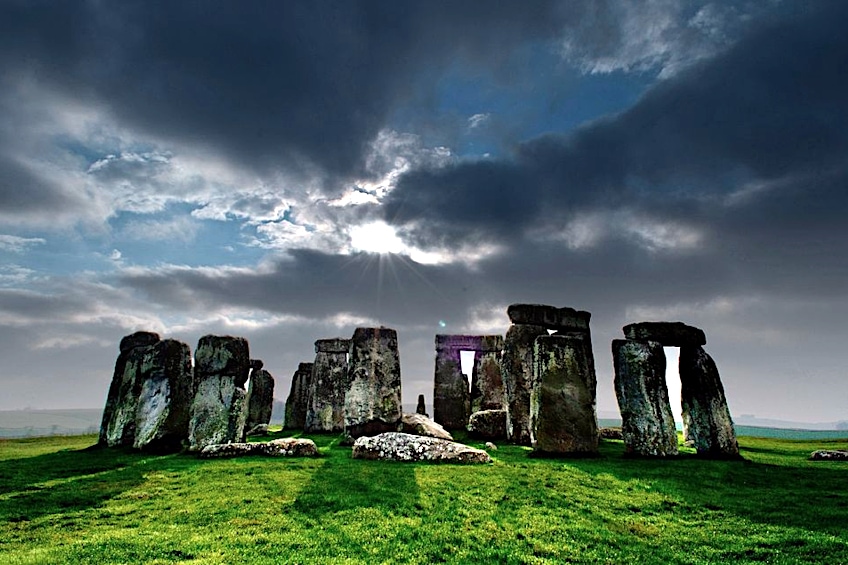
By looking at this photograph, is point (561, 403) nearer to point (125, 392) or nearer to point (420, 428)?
point (420, 428)

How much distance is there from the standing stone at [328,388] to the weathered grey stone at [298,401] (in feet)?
8.27

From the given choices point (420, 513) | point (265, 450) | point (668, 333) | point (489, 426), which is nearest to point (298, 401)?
point (489, 426)

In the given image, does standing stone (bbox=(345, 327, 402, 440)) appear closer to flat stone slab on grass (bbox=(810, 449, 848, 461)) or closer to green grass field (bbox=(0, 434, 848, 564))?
green grass field (bbox=(0, 434, 848, 564))

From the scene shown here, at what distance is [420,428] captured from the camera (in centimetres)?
1350

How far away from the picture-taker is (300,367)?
86.9 feet

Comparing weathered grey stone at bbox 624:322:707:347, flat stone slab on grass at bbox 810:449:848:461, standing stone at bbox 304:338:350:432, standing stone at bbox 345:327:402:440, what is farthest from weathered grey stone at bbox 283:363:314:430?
flat stone slab on grass at bbox 810:449:848:461

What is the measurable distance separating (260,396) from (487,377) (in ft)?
40.9

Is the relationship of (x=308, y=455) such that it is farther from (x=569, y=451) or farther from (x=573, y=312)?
(x=573, y=312)

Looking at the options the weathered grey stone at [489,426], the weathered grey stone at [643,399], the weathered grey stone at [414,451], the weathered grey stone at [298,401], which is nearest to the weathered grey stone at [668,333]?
the weathered grey stone at [643,399]

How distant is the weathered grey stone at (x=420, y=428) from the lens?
13227 millimetres

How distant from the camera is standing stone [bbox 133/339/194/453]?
13555 millimetres

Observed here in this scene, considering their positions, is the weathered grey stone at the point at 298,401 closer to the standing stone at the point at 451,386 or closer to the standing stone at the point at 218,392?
the standing stone at the point at 451,386

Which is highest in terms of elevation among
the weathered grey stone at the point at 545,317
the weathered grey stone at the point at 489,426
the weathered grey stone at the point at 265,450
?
the weathered grey stone at the point at 545,317

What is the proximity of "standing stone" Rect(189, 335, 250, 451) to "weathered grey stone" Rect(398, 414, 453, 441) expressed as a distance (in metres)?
4.86
